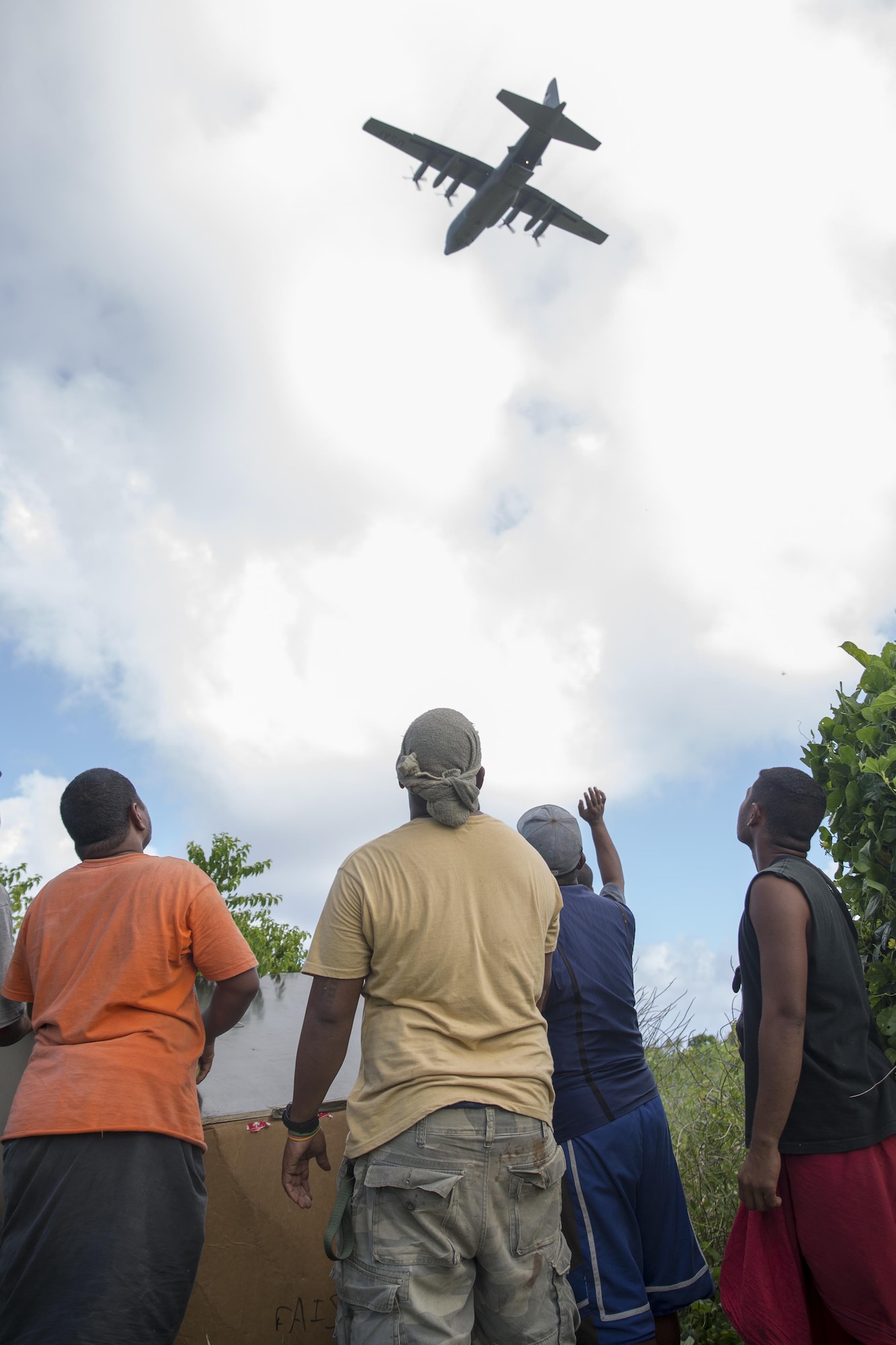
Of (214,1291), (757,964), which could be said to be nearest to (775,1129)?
(757,964)

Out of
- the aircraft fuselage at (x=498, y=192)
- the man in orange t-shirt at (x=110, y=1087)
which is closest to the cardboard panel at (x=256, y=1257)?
the man in orange t-shirt at (x=110, y=1087)

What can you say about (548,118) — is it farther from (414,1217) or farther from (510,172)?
(414,1217)

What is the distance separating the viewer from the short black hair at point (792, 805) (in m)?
2.89

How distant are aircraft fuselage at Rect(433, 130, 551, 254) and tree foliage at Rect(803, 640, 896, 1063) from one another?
1779 centimetres

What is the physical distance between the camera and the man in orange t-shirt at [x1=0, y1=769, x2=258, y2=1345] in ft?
7.38

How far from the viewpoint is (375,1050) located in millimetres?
2283

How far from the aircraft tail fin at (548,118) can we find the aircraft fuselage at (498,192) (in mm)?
195

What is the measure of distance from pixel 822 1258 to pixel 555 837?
147 cm

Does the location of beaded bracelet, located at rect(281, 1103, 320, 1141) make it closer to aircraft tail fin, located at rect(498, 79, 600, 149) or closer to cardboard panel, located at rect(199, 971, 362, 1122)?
cardboard panel, located at rect(199, 971, 362, 1122)

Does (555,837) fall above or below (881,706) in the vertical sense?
below

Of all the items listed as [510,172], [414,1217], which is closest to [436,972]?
[414,1217]

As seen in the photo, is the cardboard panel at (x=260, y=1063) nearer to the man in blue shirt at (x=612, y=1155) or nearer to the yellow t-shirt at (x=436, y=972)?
the man in blue shirt at (x=612, y=1155)

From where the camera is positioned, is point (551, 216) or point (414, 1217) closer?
point (414, 1217)

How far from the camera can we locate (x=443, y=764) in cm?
254
